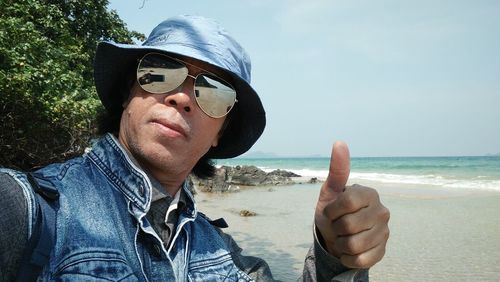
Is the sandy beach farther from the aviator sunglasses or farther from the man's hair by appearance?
the aviator sunglasses

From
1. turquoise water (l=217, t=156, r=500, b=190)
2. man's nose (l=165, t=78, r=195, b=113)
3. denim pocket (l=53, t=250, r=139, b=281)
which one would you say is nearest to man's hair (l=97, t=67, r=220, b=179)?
man's nose (l=165, t=78, r=195, b=113)

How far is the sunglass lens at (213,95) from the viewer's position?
6.38ft

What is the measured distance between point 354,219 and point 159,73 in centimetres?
112

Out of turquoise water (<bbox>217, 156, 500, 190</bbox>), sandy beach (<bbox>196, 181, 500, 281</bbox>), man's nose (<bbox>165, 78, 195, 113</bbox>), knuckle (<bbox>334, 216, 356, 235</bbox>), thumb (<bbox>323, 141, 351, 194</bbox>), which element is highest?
man's nose (<bbox>165, 78, 195, 113</bbox>)

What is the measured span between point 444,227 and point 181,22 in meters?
11.1

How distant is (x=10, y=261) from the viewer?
1.14 m

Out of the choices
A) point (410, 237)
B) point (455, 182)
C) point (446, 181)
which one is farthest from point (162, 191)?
point (446, 181)

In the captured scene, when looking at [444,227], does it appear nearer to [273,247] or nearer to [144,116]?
[273,247]

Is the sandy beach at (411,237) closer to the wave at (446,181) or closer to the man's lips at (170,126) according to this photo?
the man's lips at (170,126)

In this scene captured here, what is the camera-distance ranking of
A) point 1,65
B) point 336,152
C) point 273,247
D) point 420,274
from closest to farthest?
point 336,152 → point 1,65 → point 420,274 → point 273,247

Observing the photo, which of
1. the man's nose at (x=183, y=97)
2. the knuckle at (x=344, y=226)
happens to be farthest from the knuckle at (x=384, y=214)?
the man's nose at (x=183, y=97)

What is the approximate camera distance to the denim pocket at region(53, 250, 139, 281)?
1.26 metres

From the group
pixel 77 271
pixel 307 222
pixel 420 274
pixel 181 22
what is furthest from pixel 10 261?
pixel 307 222

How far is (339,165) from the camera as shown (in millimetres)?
1638
